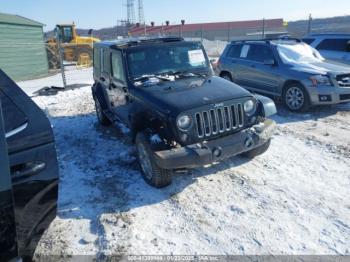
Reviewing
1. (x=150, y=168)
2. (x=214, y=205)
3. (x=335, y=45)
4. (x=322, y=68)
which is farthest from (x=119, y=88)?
(x=335, y=45)

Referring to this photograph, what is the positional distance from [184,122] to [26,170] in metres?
2.27

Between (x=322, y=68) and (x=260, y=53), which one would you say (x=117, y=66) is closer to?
(x=260, y=53)

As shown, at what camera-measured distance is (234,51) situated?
32.5ft

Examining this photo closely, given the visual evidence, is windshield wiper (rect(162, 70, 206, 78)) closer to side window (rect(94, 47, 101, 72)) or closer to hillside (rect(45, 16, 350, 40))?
side window (rect(94, 47, 101, 72))

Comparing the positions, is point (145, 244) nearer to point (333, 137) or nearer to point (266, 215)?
point (266, 215)

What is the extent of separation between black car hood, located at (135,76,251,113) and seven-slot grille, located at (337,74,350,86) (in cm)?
Result: 394

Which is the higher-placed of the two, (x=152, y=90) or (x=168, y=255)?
(x=152, y=90)

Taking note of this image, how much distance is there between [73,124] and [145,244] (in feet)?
17.2

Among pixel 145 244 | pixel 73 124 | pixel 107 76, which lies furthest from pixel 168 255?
pixel 73 124

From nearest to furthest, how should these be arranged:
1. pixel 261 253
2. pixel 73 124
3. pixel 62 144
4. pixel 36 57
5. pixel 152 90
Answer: pixel 261 253 → pixel 152 90 → pixel 62 144 → pixel 73 124 → pixel 36 57

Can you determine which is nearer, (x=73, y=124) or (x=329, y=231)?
(x=329, y=231)

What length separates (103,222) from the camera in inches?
150

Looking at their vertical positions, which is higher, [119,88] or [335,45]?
[335,45]

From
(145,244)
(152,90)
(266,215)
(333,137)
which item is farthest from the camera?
(333,137)
